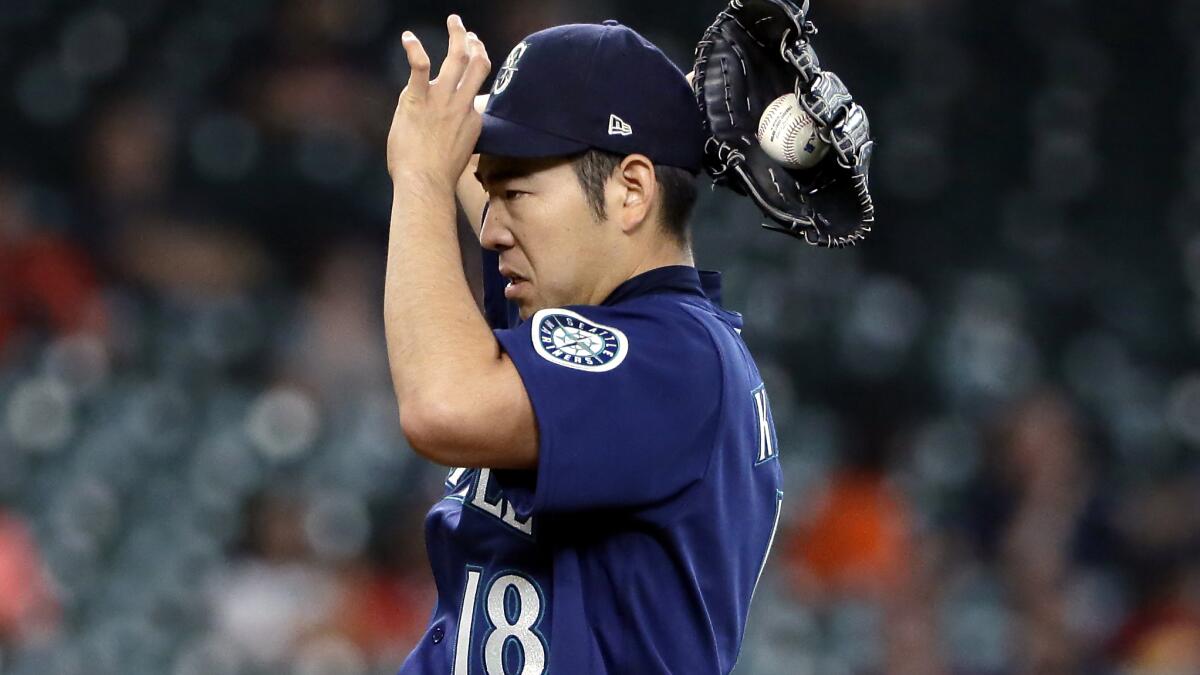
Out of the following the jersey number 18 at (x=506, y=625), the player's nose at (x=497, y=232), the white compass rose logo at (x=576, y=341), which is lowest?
the jersey number 18 at (x=506, y=625)

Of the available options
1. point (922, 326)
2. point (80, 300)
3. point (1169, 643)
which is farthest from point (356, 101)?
point (1169, 643)

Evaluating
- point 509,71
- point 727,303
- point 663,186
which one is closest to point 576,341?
point 663,186

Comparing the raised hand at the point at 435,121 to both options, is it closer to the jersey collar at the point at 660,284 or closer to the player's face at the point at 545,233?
the player's face at the point at 545,233

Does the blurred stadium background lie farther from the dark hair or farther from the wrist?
the wrist

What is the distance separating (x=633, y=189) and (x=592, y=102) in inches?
4.4

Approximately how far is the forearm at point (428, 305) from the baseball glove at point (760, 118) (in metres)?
0.38

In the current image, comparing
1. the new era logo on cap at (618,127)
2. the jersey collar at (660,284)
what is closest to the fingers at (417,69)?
the new era logo on cap at (618,127)

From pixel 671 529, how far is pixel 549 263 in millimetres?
334

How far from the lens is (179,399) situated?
5.31m

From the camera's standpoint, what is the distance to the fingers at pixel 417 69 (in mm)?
1844

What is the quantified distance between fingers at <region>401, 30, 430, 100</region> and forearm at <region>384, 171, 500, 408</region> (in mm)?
100

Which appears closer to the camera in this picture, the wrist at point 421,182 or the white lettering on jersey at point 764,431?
the wrist at point 421,182

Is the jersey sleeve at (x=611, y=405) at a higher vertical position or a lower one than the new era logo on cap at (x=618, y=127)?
lower

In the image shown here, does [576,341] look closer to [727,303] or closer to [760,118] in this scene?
[760,118]
